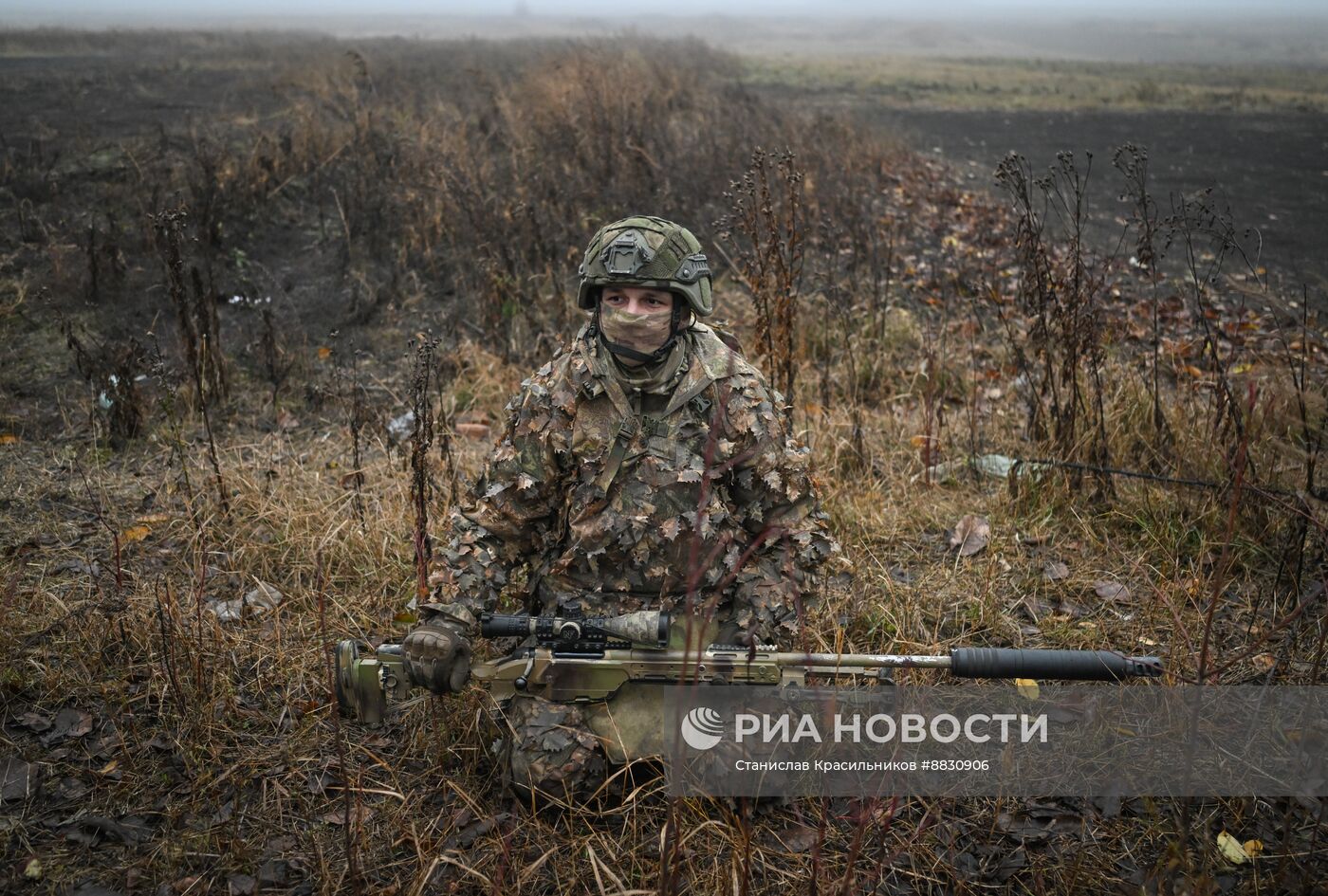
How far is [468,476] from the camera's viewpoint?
4.88 meters

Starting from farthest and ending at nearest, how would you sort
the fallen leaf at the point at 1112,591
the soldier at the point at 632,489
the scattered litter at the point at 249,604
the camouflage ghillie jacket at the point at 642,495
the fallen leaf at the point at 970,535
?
the fallen leaf at the point at 970,535, the fallen leaf at the point at 1112,591, the scattered litter at the point at 249,604, the camouflage ghillie jacket at the point at 642,495, the soldier at the point at 632,489

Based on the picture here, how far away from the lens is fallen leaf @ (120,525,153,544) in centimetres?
432

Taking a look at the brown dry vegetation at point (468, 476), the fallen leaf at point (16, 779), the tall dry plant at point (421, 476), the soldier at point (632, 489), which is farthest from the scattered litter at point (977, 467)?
the fallen leaf at point (16, 779)

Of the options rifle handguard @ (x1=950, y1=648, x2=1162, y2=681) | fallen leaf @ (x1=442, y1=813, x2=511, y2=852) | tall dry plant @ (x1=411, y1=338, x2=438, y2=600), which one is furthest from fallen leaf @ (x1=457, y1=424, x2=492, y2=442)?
rifle handguard @ (x1=950, y1=648, x2=1162, y2=681)

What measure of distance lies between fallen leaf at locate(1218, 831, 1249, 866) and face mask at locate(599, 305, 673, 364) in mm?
2257

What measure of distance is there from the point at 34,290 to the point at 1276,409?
7.94 metres

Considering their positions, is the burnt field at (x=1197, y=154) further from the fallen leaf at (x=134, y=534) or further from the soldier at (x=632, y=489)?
the fallen leaf at (x=134, y=534)

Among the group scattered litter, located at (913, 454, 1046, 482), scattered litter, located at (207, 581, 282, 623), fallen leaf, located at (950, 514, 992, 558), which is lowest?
scattered litter, located at (207, 581, 282, 623)

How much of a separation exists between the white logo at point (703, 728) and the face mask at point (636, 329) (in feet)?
3.77

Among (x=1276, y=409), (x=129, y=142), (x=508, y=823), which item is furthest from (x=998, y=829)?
(x=129, y=142)

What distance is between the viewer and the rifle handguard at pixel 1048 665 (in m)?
2.74

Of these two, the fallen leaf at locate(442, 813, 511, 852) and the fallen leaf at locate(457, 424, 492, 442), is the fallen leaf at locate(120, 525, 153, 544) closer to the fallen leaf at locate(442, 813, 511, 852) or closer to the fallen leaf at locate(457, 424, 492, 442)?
the fallen leaf at locate(457, 424, 492, 442)

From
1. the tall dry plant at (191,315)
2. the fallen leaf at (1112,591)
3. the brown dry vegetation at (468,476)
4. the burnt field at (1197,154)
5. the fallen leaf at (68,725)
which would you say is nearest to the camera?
the brown dry vegetation at (468,476)

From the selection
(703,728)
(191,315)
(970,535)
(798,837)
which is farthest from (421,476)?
(191,315)
